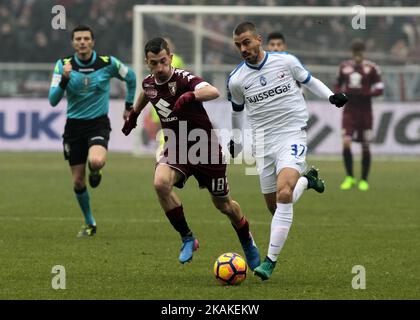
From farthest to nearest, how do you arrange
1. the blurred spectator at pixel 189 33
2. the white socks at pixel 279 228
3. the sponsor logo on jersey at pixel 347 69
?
the blurred spectator at pixel 189 33 < the sponsor logo on jersey at pixel 347 69 < the white socks at pixel 279 228

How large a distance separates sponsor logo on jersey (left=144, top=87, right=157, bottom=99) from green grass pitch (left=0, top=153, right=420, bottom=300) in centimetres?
159

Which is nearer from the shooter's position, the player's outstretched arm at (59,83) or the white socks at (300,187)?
the white socks at (300,187)

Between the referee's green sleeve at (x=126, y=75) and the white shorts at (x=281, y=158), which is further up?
the referee's green sleeve at (x=126, y=75)

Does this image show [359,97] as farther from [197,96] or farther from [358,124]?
[197,96]

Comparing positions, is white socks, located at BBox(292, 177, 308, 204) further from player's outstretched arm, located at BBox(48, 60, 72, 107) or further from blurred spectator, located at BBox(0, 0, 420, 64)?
blurred spectator, located at BBox(0, 0, 420, 64)

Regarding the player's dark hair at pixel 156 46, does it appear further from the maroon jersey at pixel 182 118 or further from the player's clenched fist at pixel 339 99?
the player's clenched fist at pixel 339 99

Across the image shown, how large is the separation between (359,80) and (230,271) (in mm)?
11194

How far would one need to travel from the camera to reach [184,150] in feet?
32.6

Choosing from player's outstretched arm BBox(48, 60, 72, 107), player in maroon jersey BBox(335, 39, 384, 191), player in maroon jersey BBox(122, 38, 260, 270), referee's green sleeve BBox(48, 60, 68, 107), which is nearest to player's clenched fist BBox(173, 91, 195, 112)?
player in maroon jersey BBox(122, 38, 260, 270)

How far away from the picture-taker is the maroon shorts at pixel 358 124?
1958 centimetres

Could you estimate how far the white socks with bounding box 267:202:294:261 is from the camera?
931 centimetres

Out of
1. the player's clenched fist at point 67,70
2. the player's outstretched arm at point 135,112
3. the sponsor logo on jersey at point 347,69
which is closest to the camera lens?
the player's outstretched arm at point 135,112

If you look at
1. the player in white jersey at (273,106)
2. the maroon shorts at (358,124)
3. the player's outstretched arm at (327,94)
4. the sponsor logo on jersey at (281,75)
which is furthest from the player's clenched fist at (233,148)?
the maroon shorts at (358,124)
